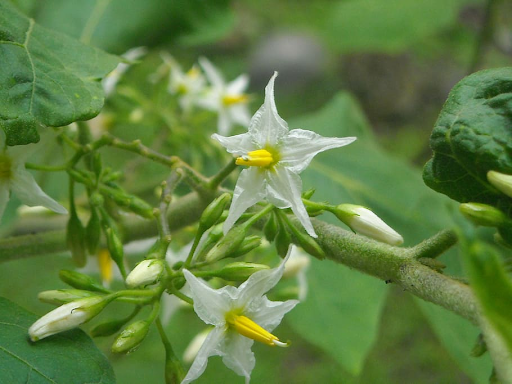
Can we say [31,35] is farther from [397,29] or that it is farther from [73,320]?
[397,29]

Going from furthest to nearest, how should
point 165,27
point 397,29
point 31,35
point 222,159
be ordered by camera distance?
point 397,29 → point 165,27 → point 222,159 → point 31,35

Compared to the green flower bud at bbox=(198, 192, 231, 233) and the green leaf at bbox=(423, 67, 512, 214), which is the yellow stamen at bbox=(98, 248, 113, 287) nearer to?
the green flower bud at bbox=(198, 192, 231, 233)

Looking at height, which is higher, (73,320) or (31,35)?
(31,35)

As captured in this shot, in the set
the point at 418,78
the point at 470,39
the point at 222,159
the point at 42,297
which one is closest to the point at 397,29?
the point at 470,39

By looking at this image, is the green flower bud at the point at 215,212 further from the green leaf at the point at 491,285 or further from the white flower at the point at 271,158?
the green leaf at the point at 491,285

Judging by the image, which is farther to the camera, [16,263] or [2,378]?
[16,263]

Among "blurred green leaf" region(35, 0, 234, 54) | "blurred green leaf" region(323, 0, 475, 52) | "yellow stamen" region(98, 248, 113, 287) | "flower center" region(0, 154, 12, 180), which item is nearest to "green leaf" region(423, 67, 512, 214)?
"flower center" region(0, 154, 12, 180)

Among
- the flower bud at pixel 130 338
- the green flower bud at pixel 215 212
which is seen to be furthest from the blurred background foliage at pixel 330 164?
the flower bud at pixel 130 338
